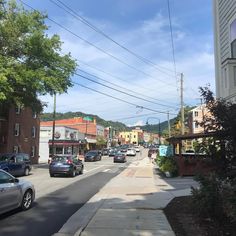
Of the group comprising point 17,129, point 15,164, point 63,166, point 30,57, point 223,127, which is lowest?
point 63,166

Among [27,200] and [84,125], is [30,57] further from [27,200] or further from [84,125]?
[84,125]

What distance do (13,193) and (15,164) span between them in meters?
18.4

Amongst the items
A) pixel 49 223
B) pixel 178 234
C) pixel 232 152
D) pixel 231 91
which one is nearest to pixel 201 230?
pixel 178 234

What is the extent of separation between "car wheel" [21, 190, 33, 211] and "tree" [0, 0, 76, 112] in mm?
21921

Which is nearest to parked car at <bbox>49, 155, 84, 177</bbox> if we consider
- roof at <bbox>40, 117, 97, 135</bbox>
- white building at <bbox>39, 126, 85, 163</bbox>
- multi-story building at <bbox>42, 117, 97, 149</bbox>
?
white building at <bbox>39, 126, 85, 163</bbox>

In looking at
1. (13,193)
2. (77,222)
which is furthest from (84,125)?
(77,222)

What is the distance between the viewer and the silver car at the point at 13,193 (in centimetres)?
1120

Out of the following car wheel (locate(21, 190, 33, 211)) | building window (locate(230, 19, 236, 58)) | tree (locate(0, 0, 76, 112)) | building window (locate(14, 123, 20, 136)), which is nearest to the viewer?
car wheel (locate(21, 190, 33, 211))

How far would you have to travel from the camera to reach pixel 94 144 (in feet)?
376

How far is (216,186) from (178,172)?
19761 mm

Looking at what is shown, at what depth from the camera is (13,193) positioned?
38.5 feet

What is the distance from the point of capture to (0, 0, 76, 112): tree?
115 feet

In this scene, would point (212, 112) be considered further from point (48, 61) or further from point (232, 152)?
point (48, 61)

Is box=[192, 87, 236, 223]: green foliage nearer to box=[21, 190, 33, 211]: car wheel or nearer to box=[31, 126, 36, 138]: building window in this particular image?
box=[21, 190, 33, 211]: car wheel
